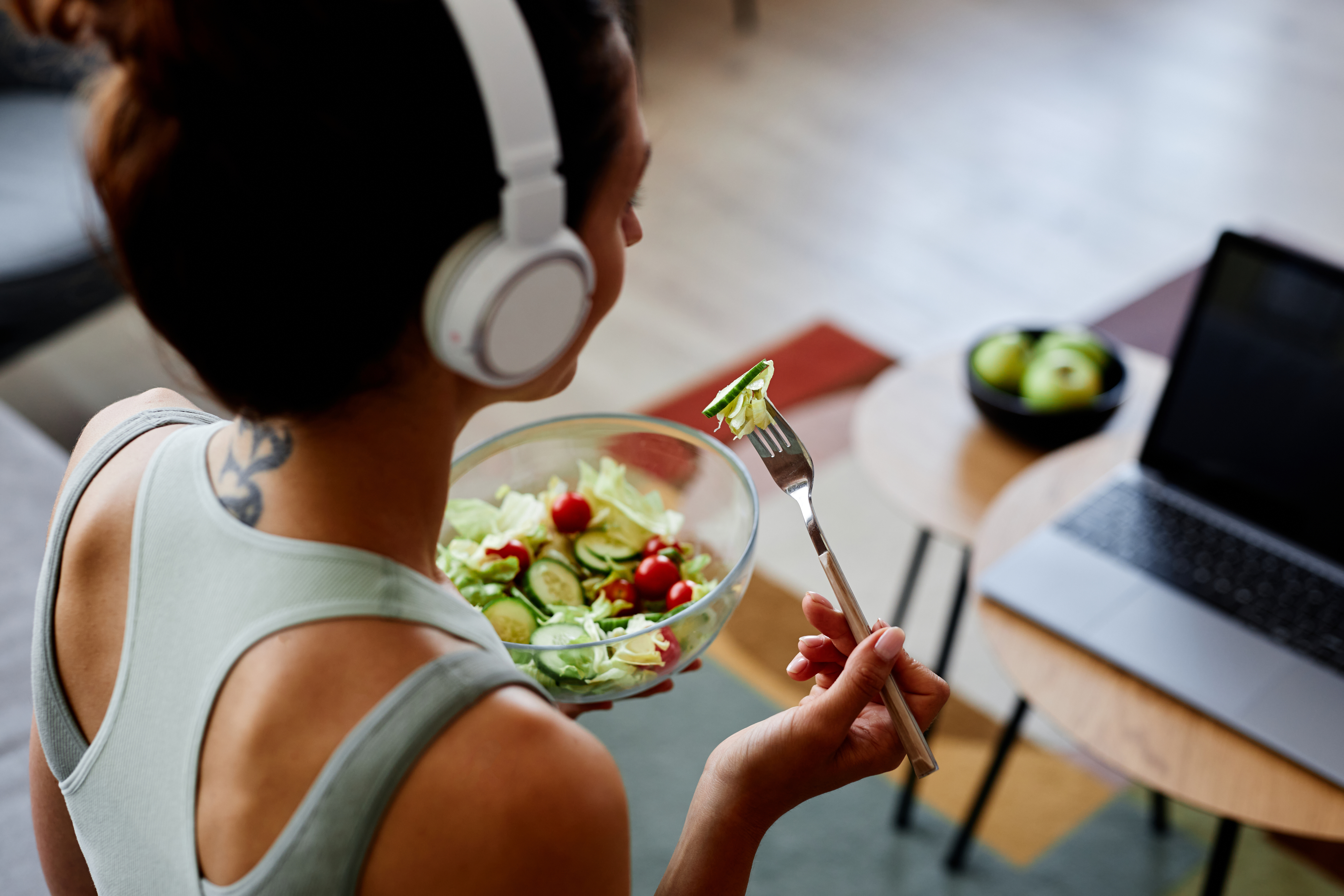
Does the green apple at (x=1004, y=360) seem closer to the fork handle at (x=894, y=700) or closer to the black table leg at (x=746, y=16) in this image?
the fork handle at (x=894, y=700)

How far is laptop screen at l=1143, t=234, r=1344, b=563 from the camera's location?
145 centimetres

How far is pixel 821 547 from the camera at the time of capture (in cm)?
77

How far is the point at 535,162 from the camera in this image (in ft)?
1.73

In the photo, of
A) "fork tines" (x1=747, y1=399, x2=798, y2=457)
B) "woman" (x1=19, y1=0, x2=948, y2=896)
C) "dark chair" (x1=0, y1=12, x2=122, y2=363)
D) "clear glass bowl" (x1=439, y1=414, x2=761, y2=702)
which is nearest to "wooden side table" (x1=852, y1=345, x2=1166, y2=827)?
"clear glass bowl" (x1=439, y1=414, x2=761, y2=702)

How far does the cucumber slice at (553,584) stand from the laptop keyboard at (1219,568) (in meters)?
0.90

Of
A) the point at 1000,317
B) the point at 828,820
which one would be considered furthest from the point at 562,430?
the point at 1000,317

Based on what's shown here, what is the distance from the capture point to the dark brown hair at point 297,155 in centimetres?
50

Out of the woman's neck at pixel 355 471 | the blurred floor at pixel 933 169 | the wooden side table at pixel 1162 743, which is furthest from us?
the blurred floor at pixel 933 169

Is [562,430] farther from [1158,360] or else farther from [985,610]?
[1158,360]

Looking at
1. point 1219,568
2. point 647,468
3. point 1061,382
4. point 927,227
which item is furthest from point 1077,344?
point 927,227

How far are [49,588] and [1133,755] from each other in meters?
1.06

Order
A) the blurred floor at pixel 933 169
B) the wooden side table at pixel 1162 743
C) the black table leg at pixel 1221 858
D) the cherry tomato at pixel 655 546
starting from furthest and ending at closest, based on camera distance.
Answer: the blurred floor at pixel 933 169 → the black table leg at pixel 1221 858 → the wooden side table at pixel 1162 743 → the cherry tomato at pixel 655 546

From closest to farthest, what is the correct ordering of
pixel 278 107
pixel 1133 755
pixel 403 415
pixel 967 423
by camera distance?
pixel 278 107
pixel 403 415
pixel 1133 755
pixel 967 423

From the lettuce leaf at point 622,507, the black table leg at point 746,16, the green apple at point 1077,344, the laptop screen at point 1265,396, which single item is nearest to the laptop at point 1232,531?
the laptop screen at point 1265,396
